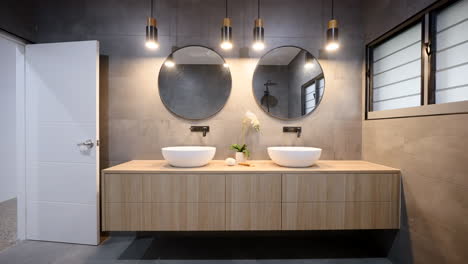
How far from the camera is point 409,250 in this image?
Result: 5.35 feet

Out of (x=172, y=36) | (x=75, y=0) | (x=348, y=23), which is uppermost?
(x=75, y=0)

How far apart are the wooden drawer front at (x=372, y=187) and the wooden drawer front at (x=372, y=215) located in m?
0.05

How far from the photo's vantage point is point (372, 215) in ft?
5.44

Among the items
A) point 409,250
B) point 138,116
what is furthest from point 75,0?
point 409,250

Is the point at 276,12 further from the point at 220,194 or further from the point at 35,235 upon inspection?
the point at 35,235

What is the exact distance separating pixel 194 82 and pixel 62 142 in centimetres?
138

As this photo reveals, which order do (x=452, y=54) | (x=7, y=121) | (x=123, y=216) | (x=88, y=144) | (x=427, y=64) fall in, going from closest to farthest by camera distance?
(x=452, y=54) < (x=427, y=64) < (x=123, y=216) < (x=88, y=144) < (x=7, y=121)

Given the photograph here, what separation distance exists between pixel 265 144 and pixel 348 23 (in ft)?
4.97

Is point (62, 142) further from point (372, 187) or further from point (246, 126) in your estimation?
point (372, 187)

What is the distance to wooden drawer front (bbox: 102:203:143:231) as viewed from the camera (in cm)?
162

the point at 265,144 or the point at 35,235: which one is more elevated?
the point at 265,144

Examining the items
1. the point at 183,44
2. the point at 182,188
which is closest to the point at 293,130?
the point at 182,188

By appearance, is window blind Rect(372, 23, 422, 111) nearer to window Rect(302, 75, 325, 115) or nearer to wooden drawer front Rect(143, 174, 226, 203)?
window Rect(302, 75, 325, 115)

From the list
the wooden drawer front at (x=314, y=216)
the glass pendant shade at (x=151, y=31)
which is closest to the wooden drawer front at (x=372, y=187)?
the wooden drawer front at (x=314, y=216)
